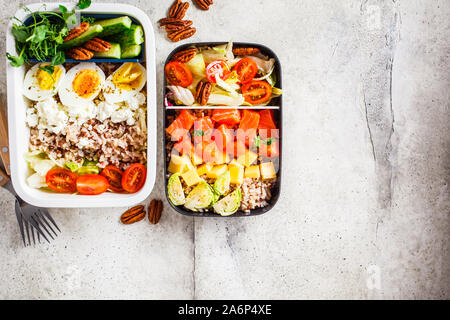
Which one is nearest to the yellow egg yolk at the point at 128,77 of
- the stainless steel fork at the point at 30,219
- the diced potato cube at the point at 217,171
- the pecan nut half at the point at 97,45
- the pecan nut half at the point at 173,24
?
the pecan nut half at the point at 97,45

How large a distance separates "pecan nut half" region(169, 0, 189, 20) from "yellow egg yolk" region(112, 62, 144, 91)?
1.40 ft

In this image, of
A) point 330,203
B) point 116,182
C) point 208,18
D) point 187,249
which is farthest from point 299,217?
point 208,18

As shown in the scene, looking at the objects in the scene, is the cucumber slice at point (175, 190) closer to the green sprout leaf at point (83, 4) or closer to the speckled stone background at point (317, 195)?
the speckled stone background at point (317, 195)

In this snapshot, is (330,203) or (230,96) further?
(330,203)

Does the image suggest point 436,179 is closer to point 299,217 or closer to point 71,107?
point 299,217

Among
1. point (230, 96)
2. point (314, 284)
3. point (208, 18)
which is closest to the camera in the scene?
point (230, 96)

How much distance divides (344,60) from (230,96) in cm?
75

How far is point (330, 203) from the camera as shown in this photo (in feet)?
7.29

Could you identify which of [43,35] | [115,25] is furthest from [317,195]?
[43,35]

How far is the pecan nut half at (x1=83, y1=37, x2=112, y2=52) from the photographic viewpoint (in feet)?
5.83

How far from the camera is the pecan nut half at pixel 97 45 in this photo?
1.78 meters

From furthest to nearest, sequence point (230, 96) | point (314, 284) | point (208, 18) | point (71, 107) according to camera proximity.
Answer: point (314, 284)
point (208, 18)
point (230, 96)
point (71, 107)

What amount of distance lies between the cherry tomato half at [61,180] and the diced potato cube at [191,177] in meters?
0.54
